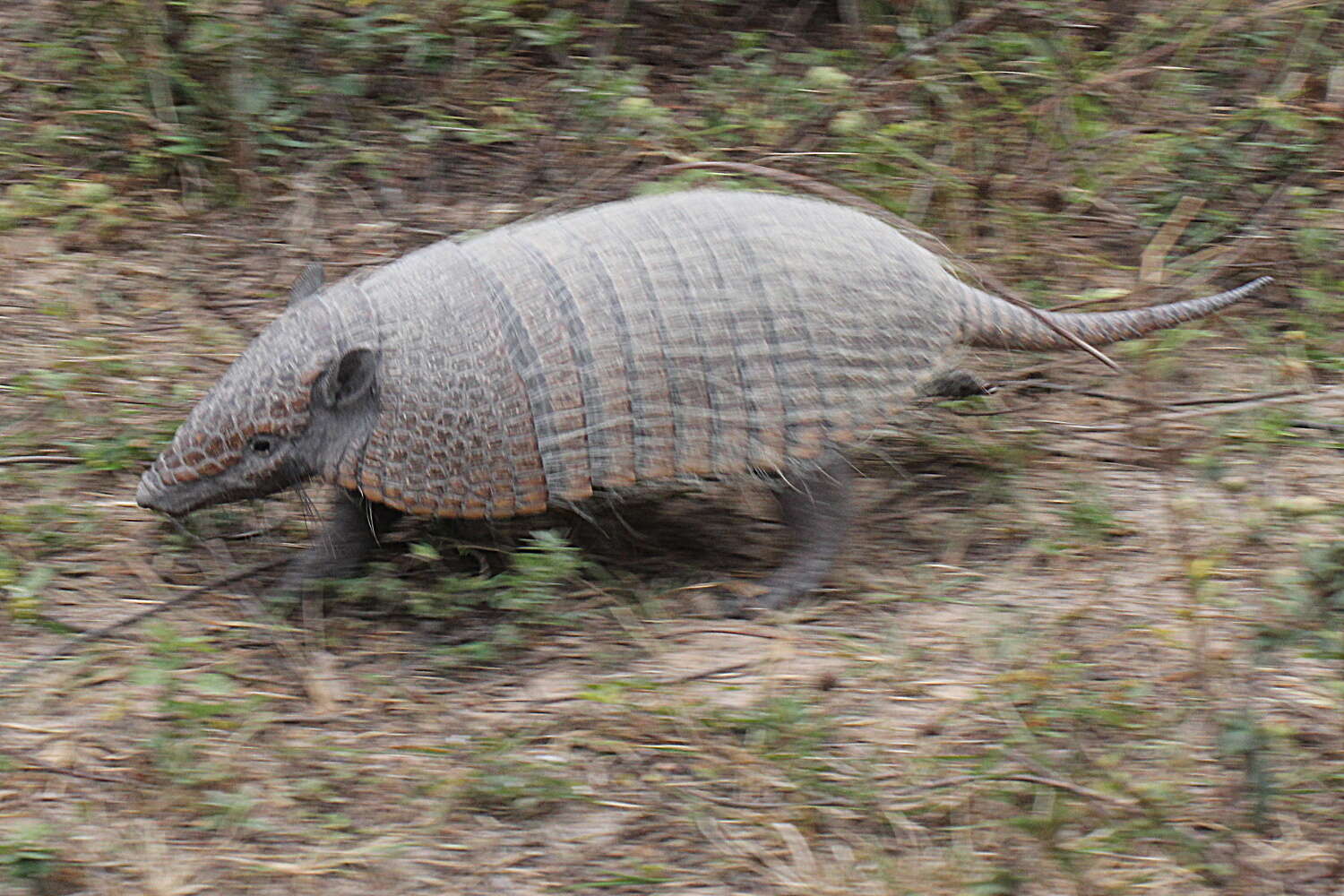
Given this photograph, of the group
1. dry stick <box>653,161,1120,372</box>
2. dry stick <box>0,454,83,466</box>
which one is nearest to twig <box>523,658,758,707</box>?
dry stick <box>653,161,1120,372</box>

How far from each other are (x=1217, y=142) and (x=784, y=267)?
272cm

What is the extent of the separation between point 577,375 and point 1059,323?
1.56m

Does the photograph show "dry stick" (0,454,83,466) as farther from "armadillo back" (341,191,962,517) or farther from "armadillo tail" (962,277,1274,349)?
"armadillo tail" (962,277,1274,349)

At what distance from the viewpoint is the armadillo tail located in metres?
4.38

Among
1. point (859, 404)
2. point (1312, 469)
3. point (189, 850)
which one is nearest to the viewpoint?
point (189, 850)

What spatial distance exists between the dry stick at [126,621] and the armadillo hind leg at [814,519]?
1.45 meters

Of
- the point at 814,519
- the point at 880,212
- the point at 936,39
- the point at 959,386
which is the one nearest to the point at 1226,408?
the point at 959,386

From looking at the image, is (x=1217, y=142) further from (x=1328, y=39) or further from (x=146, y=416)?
(x=146, y=416)

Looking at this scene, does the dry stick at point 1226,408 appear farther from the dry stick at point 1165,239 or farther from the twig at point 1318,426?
the dry stick at point 1165,239

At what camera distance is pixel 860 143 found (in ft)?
19.2

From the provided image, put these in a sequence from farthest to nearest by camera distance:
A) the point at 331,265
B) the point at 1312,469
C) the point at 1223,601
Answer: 1. the point at 331,265
2. the point at 1312,469
3. the point at 1223,601

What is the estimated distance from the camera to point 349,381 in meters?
3.87

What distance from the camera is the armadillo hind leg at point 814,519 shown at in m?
4.21

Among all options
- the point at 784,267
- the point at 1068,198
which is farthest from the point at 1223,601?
the point at 1068,198
